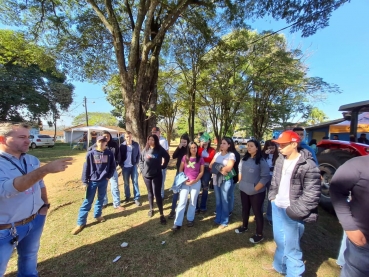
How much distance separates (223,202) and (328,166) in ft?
8.63

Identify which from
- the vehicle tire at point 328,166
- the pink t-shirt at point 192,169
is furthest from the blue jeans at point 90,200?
the vehicle tire at point 328,166

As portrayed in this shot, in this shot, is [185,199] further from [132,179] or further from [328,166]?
[328,166]

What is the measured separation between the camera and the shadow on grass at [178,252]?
8.02 ft

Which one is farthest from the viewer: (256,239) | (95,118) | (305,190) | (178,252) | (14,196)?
(95,118)

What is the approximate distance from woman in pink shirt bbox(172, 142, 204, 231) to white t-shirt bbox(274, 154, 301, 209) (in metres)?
1.48

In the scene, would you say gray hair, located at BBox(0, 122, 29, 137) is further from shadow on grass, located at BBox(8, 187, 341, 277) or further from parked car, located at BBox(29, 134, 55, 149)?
parked car, located at BBox(29, 134, 55, 149)

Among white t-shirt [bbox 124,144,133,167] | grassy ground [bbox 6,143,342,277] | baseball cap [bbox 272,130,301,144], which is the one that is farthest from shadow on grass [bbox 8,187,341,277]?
baseball cap [bbox 272,130,301,144]

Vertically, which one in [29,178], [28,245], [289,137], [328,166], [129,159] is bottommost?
[28,245]

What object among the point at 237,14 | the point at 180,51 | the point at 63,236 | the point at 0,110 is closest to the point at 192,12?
the point at 237,14

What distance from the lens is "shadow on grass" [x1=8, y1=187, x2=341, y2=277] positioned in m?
2.45

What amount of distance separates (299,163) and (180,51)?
10.7 meters

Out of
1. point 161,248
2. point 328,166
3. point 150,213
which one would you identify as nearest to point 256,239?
point 161,248

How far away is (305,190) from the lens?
195 centimetres

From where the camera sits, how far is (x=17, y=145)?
165 cm
